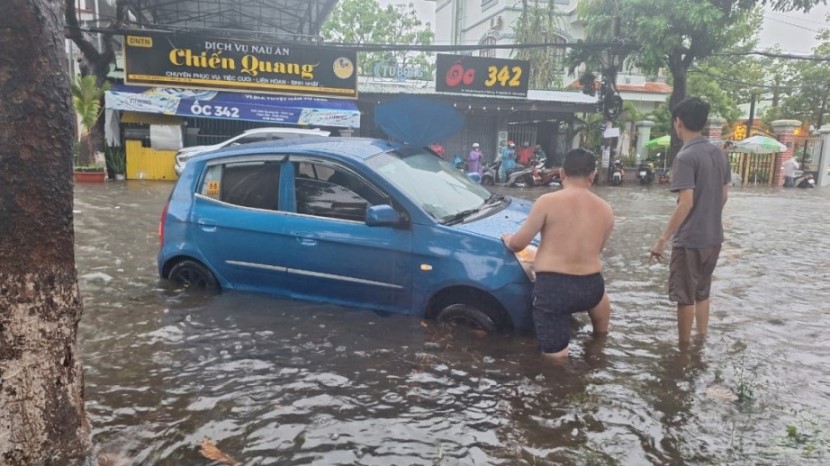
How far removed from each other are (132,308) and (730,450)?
192 inches

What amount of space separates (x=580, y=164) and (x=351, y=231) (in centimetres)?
189

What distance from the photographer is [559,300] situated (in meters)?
3.71

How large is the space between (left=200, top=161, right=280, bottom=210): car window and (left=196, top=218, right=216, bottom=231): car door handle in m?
→ 0.22

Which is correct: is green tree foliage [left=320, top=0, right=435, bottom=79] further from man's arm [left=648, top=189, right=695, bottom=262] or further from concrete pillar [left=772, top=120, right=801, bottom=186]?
man's arm [left=648, top=189, right=695, bottom=262]

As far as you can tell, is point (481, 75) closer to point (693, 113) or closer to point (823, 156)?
point (823, 156)

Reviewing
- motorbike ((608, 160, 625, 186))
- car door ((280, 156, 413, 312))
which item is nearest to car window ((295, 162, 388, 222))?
car door ((280, 156, 413, 312))

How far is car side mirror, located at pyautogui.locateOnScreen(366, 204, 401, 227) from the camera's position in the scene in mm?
4402

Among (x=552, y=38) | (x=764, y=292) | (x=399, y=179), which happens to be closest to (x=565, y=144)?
(x=552, y=38)

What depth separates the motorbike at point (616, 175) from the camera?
21.6 m

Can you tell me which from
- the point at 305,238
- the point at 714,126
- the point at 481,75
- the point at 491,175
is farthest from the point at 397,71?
the point at 305,238

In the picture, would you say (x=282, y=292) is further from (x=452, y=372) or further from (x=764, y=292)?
(x=764, y=292)

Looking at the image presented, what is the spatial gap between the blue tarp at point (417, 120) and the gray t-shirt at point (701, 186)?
6.89 ft

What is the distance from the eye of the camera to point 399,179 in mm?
4770

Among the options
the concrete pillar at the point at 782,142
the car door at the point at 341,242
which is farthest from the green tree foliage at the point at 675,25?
the car door at the point at 341,242
